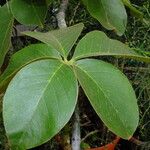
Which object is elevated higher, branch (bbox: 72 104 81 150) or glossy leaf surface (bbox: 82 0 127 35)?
glossy leaf surface (bbox: 82 0 127 35)

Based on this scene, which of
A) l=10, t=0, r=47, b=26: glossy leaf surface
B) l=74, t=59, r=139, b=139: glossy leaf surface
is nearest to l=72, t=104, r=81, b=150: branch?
l=74, t=59, r=139, b=139: glossy leaf surface

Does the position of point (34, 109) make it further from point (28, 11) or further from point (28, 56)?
point (28, 11)

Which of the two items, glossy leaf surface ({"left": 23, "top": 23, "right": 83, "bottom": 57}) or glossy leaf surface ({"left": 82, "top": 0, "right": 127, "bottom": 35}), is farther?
glossy leaf surface ({"left": 82, "top": 0, "right": 127, "bottom": 35})

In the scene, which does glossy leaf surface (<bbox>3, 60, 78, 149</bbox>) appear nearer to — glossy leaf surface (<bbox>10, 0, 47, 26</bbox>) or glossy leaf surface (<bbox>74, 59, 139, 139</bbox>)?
glossy leaf surface (<bbox>74, 59, 139, 139</bbox>)

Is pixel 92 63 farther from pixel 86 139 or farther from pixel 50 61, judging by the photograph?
pixel 86 139

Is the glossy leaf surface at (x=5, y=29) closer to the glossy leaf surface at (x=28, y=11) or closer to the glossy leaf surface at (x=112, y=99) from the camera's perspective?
the glossy leaf surface at (x=28, y=11)

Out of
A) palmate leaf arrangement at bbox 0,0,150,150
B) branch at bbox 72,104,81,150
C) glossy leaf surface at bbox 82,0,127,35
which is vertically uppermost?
palmate leaf arrangement at bbox 0,0,150,150
